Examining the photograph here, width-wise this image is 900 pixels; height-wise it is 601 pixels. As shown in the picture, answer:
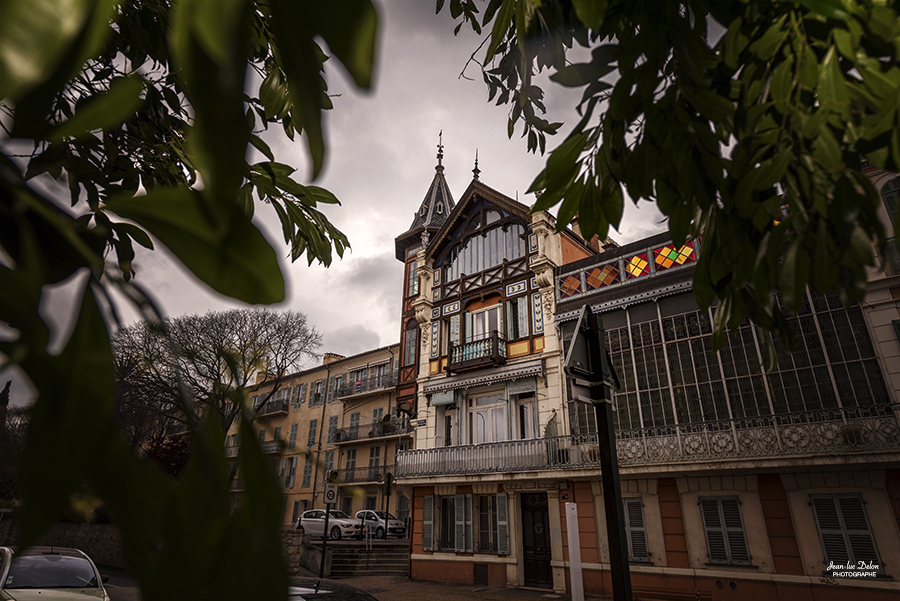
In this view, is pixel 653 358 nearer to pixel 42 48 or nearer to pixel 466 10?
pixel 466 10

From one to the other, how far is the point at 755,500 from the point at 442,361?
11.2 metres

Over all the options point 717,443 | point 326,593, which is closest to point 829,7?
point 326,593

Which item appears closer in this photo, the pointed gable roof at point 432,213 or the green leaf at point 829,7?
the green leaf at point 829,7

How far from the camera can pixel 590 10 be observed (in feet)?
2.80

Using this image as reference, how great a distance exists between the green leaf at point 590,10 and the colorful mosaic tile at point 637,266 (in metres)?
15.5

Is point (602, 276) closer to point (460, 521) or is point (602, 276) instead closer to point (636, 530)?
point (636, 530)

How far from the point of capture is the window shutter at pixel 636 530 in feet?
43.0

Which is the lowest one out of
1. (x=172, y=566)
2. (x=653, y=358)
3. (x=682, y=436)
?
(x=172, y=566)

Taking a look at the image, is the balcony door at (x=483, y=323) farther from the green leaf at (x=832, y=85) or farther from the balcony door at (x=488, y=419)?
→ the green leaf at (x=832, y=85)

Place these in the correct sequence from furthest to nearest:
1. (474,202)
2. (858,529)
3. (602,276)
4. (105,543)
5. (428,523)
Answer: (105,543) < (474,202) < (428,523) < (602,276) < (858,529)

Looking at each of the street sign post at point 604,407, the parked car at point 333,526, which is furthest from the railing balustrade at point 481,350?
the street sign post at point 604,407

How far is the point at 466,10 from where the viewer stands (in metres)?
3.22

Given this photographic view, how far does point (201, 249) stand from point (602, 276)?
1676 cm

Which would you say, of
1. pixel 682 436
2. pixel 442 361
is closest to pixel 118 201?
pixel 682 436
